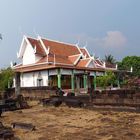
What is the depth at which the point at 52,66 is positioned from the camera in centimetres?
3284

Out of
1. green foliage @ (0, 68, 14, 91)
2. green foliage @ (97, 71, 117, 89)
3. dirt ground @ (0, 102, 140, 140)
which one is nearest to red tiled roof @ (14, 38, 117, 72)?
green foliage @ (97, 71, 117, 89)

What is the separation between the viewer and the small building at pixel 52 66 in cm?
3431

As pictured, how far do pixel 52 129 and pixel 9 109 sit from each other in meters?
7.93

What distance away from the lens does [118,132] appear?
9.79 meters

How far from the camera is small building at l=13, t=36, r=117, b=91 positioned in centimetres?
3431

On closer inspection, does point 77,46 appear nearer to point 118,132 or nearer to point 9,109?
point 9,109

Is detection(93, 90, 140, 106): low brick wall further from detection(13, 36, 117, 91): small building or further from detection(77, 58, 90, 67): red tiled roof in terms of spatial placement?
detection(77, 58, 90, 67): red tiled roof

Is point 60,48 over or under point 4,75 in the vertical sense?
over

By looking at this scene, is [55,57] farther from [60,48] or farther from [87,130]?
[87,130]

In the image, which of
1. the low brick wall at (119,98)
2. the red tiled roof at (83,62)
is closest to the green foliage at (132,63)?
the red tiled roof at (83,62)

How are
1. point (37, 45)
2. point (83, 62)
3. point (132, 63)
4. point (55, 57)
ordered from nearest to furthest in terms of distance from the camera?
point (55, 57)
point (83, 62)
point (37, 45)
point (132, 63)

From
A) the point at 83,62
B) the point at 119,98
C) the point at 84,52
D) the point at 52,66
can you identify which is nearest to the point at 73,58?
the point at 83,62

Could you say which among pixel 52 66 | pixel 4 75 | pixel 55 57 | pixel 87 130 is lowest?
pixel 87 130

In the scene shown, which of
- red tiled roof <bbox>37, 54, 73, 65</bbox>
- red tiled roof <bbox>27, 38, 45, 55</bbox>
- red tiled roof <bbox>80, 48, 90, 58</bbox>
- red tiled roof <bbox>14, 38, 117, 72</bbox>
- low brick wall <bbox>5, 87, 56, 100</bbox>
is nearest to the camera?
low brick wall <bbox>5, 87, 56, 100</bbox>
